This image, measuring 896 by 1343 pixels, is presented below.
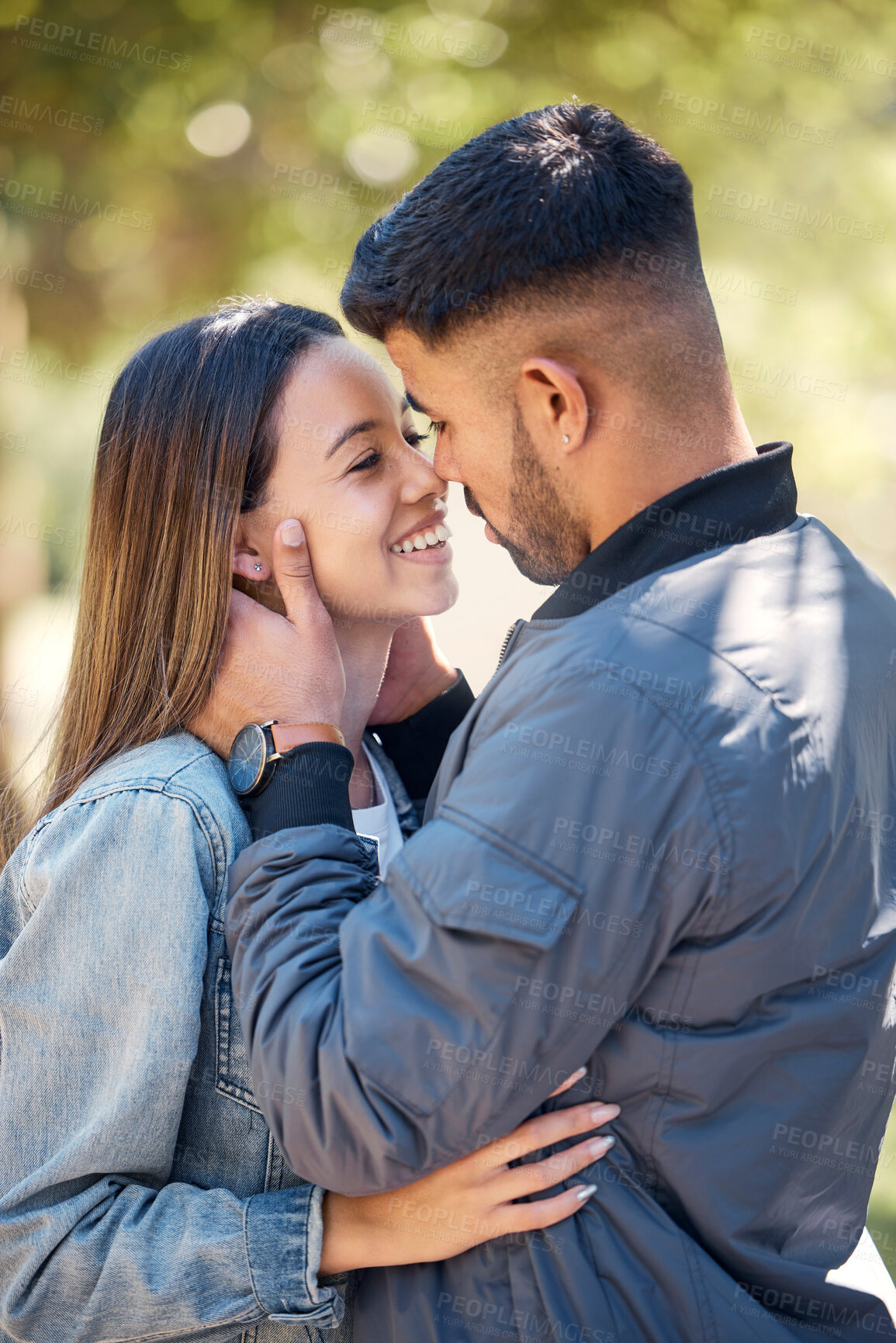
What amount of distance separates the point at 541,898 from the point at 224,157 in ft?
14.1

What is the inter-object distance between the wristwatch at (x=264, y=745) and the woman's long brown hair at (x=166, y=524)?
25 centimetres

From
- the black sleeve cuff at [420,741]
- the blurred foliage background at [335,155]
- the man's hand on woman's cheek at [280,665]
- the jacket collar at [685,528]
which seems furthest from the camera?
the blurred foliage background at [335,155]

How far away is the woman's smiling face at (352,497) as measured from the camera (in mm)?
2332

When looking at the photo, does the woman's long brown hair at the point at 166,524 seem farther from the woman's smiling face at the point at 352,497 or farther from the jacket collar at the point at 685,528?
the jacket collar at the point at 685,528

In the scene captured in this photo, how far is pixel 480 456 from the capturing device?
198 centimetres

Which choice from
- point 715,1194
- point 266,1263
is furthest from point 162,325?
point 715,1194

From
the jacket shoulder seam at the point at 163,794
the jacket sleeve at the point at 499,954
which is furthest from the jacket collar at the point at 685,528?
the jacket shoulder seam at the point at 163,794

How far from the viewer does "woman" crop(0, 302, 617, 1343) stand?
1.71 meters

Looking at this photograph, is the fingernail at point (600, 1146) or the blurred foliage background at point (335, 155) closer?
the fingernail at point (600, 1146)

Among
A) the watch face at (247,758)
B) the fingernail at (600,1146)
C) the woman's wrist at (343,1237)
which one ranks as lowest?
the woman's wrist at (343,1237)

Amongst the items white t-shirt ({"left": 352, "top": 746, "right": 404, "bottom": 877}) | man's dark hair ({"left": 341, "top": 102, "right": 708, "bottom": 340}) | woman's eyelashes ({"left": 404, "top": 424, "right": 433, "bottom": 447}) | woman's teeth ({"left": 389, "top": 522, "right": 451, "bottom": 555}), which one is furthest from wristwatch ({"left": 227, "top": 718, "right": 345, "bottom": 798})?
woman's eyelashes ({"left": 404, "top": 424, "right": 433, "bottom": 447})

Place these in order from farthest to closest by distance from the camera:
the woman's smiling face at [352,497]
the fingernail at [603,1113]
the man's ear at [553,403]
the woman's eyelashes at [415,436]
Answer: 1. the woman's eyelashes at [415,436]
2. the woman's smiling face at [352,497]
3. the man's ear at [553,403]
4. the fingernail at [603,1113]

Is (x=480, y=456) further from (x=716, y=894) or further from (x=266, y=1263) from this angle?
(x=266, y=1263)

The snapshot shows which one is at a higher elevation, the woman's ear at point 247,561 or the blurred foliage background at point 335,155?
the blurred foliage background at point 335,155
